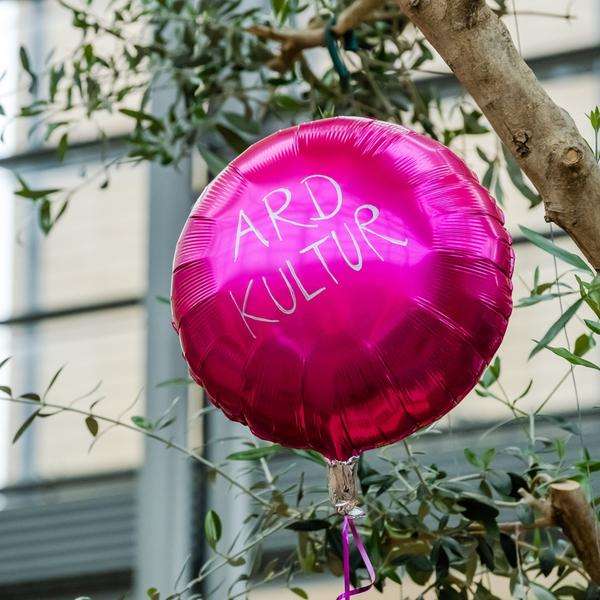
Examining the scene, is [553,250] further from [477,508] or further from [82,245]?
[82,245]

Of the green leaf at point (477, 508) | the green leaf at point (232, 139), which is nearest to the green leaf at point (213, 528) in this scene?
the green leaf at point (477, 508)

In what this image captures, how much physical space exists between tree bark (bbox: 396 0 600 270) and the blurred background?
4.84 ft

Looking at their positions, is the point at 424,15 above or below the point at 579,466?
above

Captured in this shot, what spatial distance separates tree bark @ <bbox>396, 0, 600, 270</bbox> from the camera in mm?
1103

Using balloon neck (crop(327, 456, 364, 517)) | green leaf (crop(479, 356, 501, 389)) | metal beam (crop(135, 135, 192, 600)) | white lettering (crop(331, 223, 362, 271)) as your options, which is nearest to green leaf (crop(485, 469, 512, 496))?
green leaf (crop(479, 356, 501, 389))

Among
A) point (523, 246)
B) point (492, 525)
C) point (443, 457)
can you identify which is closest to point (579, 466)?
point (492, 525)

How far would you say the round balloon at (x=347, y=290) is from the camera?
1.04 meters

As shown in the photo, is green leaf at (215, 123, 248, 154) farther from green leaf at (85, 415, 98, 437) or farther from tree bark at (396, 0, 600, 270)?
tree bark at (396, 0, 600, 270)

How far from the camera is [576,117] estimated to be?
2787mm

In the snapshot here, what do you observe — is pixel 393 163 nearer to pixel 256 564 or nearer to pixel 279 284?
pixel 279 284

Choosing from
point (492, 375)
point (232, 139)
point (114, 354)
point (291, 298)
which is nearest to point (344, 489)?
point (291, 298)

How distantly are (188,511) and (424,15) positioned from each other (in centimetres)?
188

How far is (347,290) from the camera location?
1037mm

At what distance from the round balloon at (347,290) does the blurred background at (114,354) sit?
4.79ft
